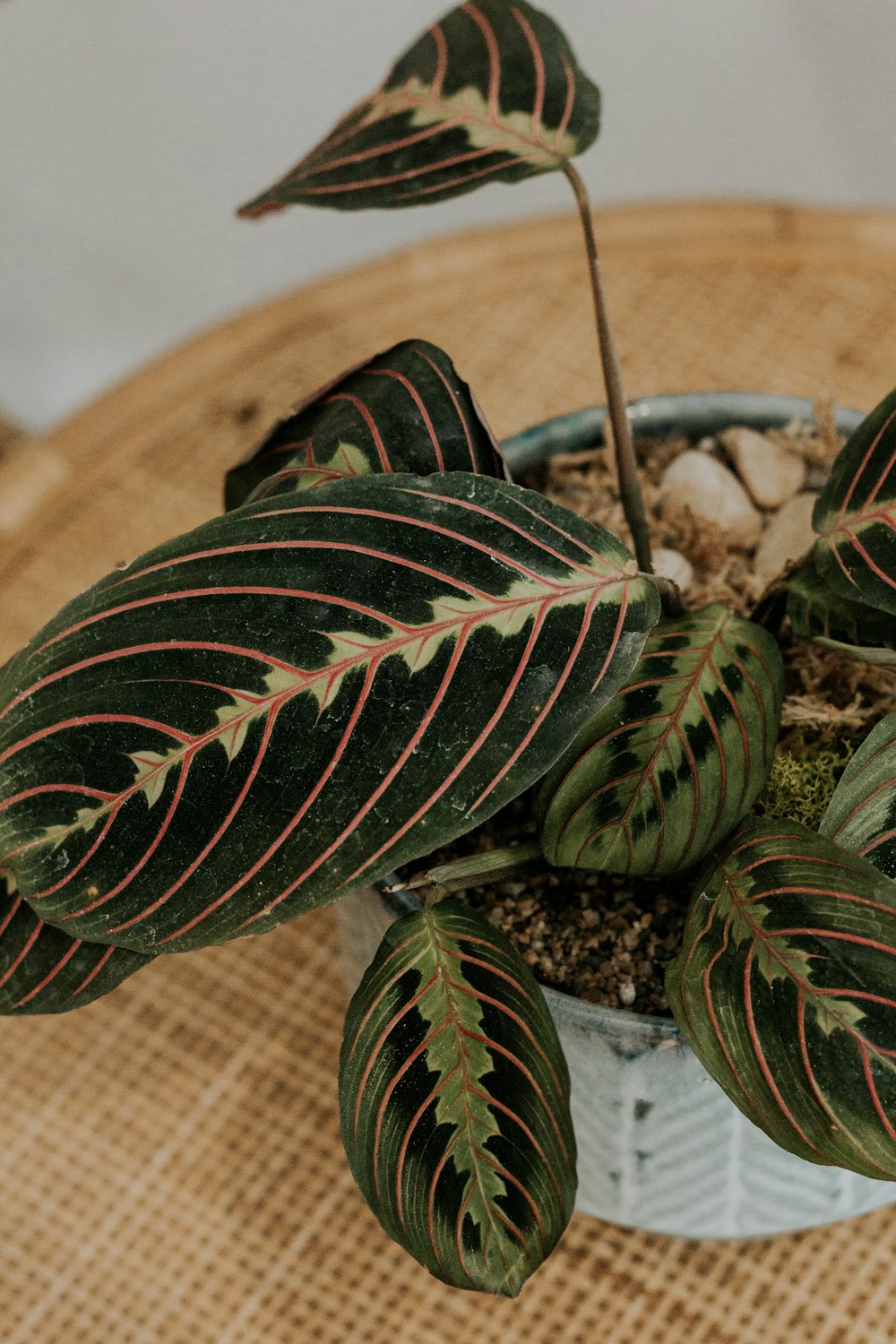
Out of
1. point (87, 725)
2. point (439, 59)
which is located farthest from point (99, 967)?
point (439, 59)

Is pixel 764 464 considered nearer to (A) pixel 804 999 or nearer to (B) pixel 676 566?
(B) pixel 676 566

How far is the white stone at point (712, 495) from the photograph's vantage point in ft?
2.34

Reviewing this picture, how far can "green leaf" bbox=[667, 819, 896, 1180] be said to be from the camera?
0.43 m

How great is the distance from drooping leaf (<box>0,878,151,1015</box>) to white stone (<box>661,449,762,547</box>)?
1.27ft

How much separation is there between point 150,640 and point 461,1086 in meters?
0.20

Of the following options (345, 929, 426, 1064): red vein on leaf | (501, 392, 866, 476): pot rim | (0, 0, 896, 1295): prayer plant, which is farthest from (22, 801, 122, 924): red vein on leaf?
(501, 392, 866, 476): pot rim

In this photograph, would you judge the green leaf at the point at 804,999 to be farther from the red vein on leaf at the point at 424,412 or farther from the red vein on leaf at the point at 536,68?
the red vein on leaf at the point at 536,68

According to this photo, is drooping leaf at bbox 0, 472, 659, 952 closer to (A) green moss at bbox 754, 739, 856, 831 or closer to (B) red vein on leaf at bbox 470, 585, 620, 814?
(B) red vein on leaf at bbox 470, 585, 620, 814

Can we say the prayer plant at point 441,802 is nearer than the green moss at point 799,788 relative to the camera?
Yes

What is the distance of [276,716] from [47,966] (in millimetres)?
172

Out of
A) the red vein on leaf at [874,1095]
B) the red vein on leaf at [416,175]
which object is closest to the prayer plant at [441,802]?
the red vein on leaf at [874,1095]

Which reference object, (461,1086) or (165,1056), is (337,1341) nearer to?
(165,1056)

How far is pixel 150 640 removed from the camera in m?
0.46

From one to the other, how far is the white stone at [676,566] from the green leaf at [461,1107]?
0.84ft
